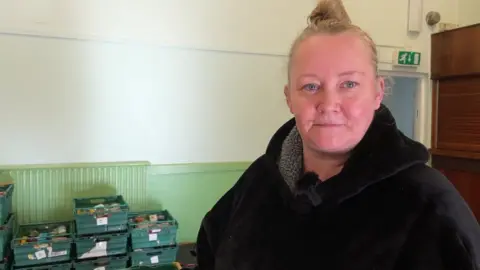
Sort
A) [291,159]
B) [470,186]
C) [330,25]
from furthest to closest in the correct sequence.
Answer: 1. [470,186]
2. [291,159]
3. [330,25]

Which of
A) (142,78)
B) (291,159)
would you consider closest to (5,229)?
(142,78)

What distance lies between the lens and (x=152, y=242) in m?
2.67

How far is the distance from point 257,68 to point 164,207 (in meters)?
1.28

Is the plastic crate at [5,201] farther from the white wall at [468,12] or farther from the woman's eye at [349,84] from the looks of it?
the white wall at [468,12]

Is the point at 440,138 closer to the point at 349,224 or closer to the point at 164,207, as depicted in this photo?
the point at 164,207

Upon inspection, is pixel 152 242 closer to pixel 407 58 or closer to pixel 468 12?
pixel 407 58

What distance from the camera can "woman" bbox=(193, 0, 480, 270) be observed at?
84 centimetres

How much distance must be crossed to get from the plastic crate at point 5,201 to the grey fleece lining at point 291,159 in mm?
1850

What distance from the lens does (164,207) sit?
3180 mm

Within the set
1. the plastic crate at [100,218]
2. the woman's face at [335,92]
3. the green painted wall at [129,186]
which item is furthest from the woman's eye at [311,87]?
the green painted wall at [129,186]

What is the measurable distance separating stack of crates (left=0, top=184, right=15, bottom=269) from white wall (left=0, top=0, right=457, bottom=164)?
0.42m

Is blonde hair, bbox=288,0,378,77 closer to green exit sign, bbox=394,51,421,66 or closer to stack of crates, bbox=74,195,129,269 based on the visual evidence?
stack of crates, bbox=74,195,129,269

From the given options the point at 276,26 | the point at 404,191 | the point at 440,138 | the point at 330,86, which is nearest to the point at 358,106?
the point at 330,86

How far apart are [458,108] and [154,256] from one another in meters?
2.65
